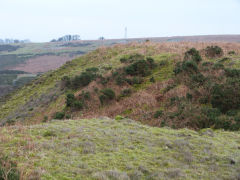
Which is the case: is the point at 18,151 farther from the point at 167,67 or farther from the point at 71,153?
the point at 167,67

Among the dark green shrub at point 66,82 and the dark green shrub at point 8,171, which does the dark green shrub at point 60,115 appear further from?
the dark green shrub at point 8,171

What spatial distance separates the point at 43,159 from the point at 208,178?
128 inches

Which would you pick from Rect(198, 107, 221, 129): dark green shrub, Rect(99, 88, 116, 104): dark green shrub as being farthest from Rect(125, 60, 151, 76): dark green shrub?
Rect(198, 107, 221, 129): dark green shrub

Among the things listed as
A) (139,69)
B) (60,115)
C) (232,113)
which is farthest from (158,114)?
(139,69)

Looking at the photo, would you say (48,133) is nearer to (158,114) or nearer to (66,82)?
(158,114)

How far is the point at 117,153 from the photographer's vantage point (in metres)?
5.58

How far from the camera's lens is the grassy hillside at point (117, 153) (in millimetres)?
4496

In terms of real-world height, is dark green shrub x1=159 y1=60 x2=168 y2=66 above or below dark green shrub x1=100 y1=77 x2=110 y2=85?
above

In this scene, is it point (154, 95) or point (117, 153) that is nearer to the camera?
point (117, 153)

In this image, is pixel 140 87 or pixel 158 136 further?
pixel 140 87

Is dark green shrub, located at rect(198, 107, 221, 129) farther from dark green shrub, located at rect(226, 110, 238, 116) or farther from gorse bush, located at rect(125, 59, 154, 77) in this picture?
gorse bush, located at rect(125, 59, 154, 77)

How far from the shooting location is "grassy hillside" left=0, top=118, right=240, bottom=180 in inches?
177

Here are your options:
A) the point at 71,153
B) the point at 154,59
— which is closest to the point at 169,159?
the point at 71,153

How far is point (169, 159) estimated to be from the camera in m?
5.42
